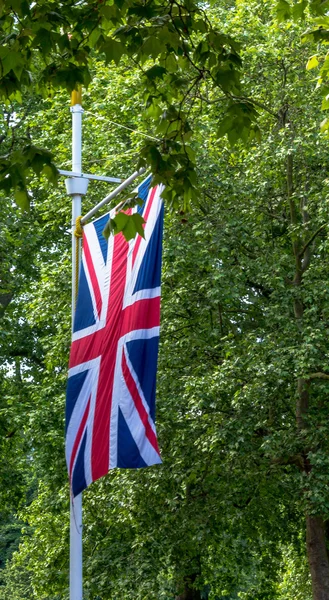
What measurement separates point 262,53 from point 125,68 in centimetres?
486

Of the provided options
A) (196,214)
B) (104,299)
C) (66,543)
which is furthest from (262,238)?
(104,299)

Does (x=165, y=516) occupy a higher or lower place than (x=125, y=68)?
lower

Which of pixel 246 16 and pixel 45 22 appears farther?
pixel 246 16

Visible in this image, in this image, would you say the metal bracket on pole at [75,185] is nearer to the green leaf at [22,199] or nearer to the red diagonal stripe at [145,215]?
the red diagonal stripe at [145,215]

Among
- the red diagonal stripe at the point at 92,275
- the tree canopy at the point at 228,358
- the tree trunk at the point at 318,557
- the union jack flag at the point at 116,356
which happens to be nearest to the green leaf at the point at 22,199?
the union jack flag at the point at 116,356

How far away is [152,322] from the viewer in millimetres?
8320

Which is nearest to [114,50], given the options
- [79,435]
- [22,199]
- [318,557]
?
[22,199]

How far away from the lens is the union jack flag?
8289 mm

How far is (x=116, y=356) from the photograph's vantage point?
346 inches

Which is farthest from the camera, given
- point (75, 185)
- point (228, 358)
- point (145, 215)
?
point (228, 358)

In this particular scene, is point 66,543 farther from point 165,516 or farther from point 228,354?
point 228,354

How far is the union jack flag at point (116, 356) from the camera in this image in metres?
8.29

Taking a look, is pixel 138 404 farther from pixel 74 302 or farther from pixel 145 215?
pixel 74 302

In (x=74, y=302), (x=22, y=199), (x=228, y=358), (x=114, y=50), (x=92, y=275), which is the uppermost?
(x=228, y=358)
